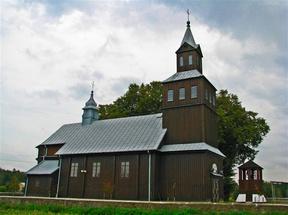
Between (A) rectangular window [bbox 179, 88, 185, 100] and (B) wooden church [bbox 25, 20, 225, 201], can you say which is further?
(A) rectangular window [bbox 179, 88, 185, 100]

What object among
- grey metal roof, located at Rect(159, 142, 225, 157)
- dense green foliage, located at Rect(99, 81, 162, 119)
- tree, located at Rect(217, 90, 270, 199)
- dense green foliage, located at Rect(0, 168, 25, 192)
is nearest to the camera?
grey metal roof, located at Rect(159, 142, 225, 157)

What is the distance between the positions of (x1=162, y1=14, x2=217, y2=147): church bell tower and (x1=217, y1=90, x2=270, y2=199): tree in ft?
24.5

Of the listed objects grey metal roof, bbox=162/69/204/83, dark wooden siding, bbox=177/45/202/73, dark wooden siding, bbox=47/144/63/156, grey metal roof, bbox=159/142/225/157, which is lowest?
grey metal roof, bbox=159/142/225/157

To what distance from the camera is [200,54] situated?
35.1 meters

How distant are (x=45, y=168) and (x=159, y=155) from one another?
596 inches

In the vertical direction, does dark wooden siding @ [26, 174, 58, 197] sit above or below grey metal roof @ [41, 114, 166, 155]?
below

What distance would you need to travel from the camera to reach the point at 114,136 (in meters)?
36.0

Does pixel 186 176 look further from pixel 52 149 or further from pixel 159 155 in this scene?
pixel 52 149

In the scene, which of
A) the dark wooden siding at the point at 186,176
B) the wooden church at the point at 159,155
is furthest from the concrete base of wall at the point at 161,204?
the dark wooden siding at the point at 186,176

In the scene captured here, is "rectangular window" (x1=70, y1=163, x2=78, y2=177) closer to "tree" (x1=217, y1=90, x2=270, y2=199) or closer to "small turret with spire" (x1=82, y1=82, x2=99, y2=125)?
"small turret with spire" (x1=82, y1=82, x2=99, y2=125)

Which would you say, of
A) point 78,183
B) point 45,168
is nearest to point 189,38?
point 78,183

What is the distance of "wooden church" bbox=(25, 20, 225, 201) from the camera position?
29734mm

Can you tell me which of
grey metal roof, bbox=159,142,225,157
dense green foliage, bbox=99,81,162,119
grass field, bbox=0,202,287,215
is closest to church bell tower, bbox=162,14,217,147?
grey metal roof, bbox=159,142,225,157

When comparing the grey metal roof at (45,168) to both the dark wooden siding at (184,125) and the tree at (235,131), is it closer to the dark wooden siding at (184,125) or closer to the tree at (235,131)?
the dark wooden siding at (184,125)
